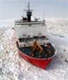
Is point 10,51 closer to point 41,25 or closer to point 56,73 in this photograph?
point 41,25

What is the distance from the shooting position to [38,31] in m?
15.0

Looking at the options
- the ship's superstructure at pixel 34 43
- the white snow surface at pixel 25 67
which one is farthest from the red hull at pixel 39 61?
the white snow surface at pixel 25 67

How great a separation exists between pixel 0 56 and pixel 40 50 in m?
3.82

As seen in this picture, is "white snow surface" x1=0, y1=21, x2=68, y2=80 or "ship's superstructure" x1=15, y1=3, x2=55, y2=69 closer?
"white snow surface" x1=0, y1=21, x2=68, y2=80

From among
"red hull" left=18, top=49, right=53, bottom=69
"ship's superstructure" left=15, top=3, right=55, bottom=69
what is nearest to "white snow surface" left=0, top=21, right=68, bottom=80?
"red hull" left=18, top=49, right=53, bottom=69

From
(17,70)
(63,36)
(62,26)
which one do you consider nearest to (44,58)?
(17,70)

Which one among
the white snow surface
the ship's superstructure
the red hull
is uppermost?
the ship's superstructure

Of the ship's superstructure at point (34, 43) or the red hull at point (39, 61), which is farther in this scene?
the ship's superstructure at point (34, 43)

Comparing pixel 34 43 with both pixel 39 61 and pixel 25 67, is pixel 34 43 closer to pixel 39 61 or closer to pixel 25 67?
pixel 39 61

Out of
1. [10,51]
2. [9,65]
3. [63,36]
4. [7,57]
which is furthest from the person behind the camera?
[63,36]

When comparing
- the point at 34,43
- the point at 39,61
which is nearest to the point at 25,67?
the point at 39,61

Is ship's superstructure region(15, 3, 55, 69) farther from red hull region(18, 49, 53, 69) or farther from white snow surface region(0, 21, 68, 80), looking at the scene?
white snow surface region(0, 21, 68, 80)

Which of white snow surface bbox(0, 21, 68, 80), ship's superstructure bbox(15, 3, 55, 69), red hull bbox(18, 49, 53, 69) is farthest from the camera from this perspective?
ship's superstructure bbox(15, 3, 55, 69)

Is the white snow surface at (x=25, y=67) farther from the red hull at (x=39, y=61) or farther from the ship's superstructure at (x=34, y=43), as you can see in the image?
the ship's superstructure at (x=34, y=43)
